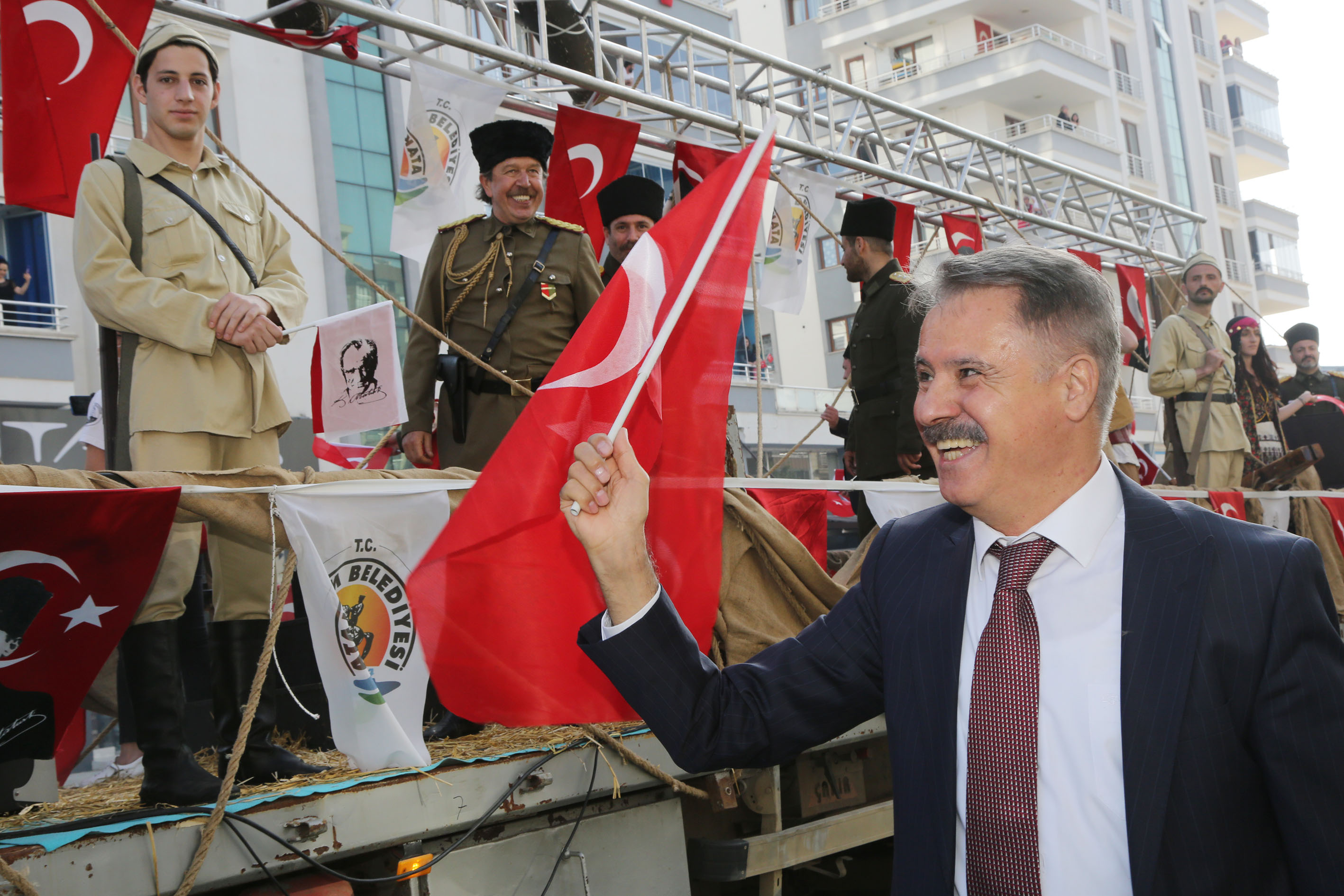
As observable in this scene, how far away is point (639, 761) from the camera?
3008 millimetres

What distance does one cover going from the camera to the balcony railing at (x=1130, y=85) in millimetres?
35188

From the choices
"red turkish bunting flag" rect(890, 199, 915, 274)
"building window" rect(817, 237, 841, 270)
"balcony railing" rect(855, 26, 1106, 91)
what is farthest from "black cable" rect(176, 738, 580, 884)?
"balcony railing" rect(855, 26, 1106, 91)

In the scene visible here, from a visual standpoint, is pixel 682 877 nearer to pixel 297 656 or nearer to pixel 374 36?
pixel 297 656

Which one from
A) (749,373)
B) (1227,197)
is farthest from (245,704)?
(1227,197)

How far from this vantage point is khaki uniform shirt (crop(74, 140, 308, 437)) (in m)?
3.23

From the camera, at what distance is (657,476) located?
2.17 metres

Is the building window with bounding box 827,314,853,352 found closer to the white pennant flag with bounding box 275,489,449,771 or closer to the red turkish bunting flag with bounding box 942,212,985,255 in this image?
the red turkish bunting flag with bounding box 942,212,985,255

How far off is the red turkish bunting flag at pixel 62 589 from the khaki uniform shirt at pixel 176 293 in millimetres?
782

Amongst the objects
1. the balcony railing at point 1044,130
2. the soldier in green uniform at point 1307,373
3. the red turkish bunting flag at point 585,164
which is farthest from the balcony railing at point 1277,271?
the red turkish bunting flag at point 585,164

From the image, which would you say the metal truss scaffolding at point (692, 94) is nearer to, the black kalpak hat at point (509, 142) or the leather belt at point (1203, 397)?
the black kalpak hat at point (509, 142)

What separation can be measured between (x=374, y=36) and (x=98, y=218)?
1091 cm

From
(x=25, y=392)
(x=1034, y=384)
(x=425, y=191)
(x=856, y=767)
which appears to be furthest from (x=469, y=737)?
(x=25, y=392)

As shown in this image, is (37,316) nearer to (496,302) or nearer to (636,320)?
(496,302)

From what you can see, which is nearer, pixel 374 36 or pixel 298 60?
pixel 374 36
